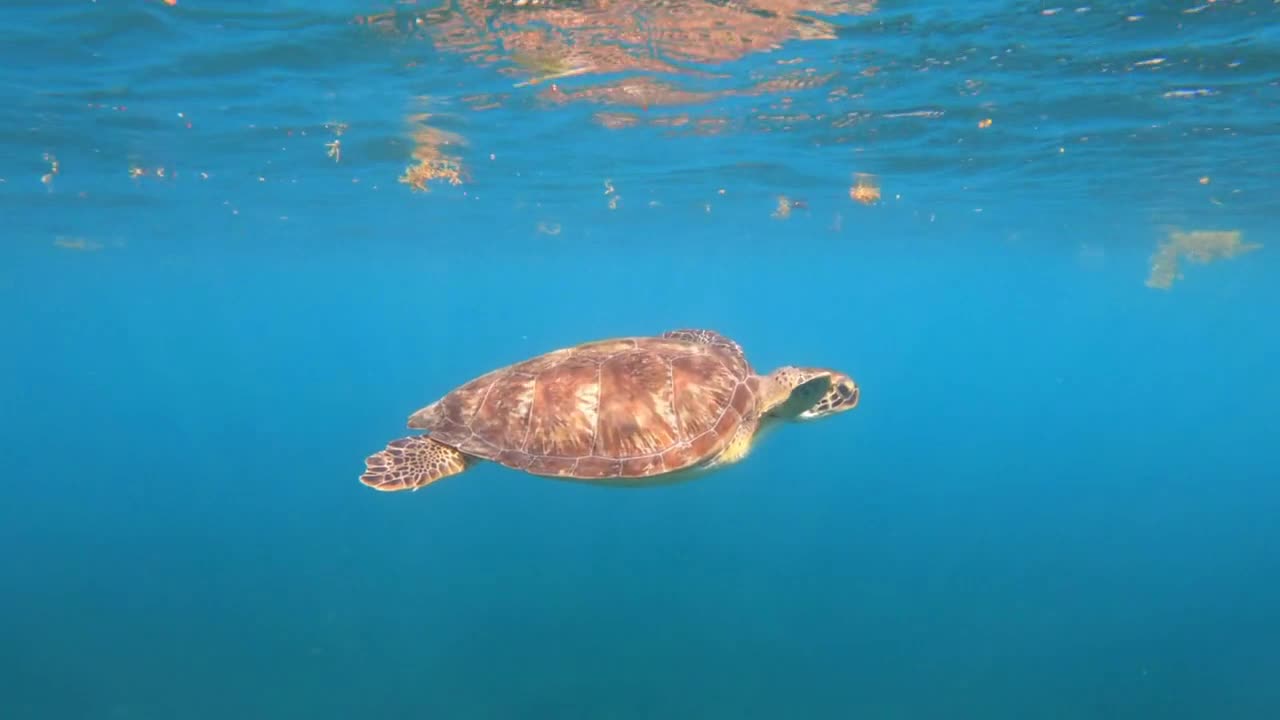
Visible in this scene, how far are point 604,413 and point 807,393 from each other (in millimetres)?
2291

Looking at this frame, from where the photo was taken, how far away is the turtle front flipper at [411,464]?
6570 mm

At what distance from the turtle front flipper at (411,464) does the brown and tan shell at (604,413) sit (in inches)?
7.5

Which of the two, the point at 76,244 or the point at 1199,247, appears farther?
the point at 76,244

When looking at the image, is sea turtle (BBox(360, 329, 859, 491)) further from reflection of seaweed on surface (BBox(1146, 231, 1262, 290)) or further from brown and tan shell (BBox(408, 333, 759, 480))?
reflection of seaweed on surface (BBox(1146, 231, 1262, 290))

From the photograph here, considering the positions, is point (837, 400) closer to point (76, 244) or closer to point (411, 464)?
point (411, 464)

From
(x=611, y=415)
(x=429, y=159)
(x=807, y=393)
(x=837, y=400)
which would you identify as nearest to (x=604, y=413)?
(x=611, y=415)

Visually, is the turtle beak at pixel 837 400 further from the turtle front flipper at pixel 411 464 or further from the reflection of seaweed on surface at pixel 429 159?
the reflection of seaweed on surface at pixel 429 159

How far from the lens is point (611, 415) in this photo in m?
7.00

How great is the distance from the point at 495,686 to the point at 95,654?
8049 millimetres

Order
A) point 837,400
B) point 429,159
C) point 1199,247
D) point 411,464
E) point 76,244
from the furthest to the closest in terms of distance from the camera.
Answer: point 76,244 < point 1199,247 < point 429,159 < point 837,400 < point 411,464

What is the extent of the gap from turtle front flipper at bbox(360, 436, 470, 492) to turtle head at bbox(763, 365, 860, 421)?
3.61m

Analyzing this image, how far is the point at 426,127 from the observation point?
632 inches

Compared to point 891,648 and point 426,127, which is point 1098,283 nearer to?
point 891,648

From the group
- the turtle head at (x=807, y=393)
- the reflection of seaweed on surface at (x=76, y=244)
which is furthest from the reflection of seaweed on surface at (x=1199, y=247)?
the reflection of seaweed on surface at (x=76, y=244)
